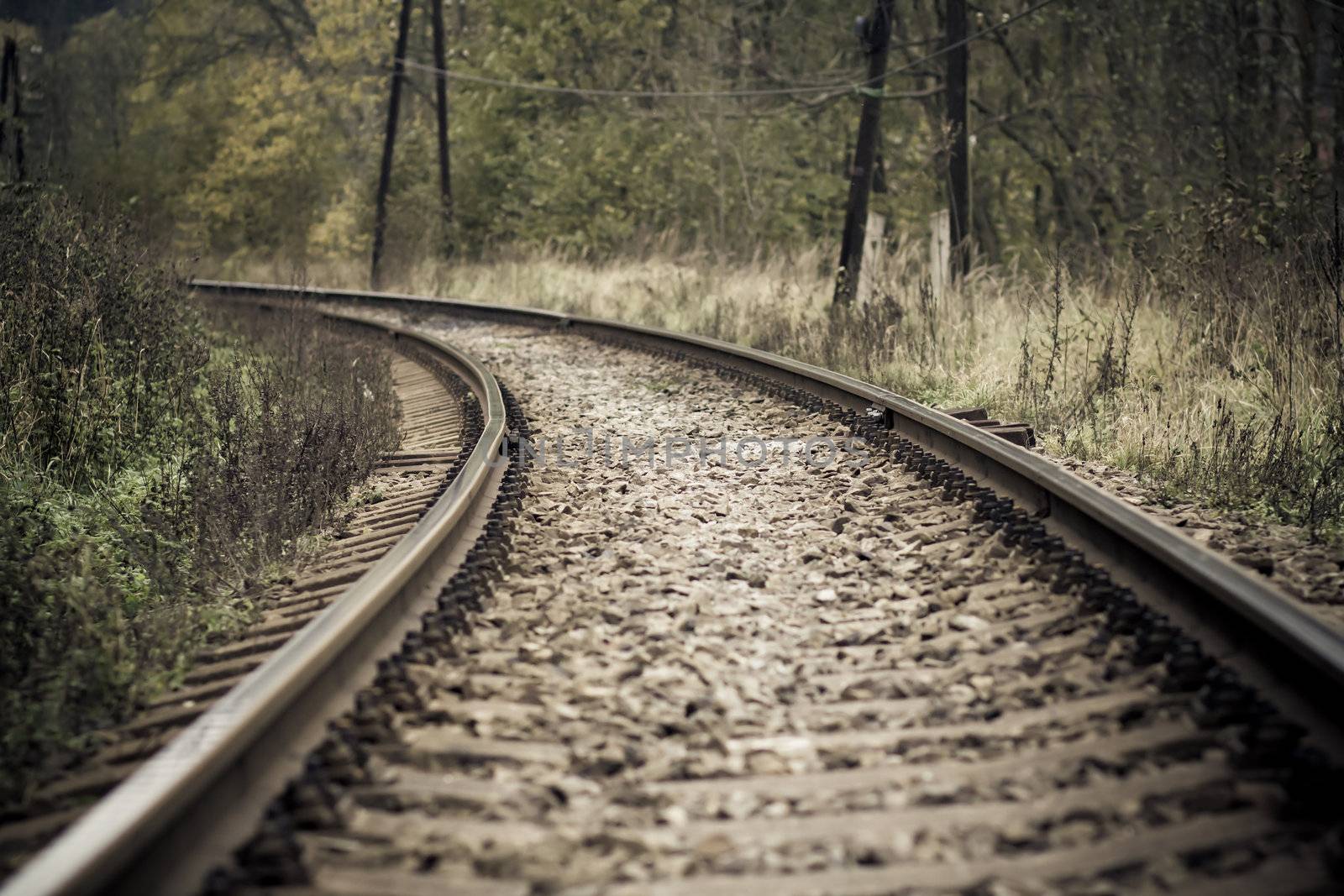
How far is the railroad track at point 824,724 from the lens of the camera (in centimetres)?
221

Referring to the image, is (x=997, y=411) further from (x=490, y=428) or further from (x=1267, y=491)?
(x=490, y=428)

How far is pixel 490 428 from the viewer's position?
A: 21.5 feet

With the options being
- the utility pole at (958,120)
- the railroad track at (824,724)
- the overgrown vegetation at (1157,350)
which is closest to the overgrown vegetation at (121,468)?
the railroad track at (824,724)

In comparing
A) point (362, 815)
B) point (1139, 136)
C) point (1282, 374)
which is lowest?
point (362, 815)

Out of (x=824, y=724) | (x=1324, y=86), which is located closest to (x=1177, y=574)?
(x=824, y=724)

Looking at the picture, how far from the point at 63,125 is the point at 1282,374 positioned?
41.9 meters

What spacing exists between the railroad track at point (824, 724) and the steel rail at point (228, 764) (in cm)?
1

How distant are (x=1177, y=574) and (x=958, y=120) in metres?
12.7

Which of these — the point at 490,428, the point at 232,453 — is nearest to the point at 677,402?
the point at 490,428

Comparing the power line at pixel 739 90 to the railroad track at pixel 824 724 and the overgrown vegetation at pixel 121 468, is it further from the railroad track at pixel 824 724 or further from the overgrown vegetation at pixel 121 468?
the railroad track at pixel 824 724

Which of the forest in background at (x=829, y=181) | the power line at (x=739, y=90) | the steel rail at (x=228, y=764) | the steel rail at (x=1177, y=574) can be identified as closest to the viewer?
the steel rail at (x=228, y=764)

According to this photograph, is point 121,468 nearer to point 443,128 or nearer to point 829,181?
point 443,128

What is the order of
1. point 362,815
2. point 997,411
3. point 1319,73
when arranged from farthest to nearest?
point 1319,73, point 997,411, point 362,815

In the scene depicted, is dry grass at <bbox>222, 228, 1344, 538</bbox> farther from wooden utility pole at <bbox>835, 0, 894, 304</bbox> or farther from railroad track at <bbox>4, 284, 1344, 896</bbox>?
railroad track at <bbox>4, 284, 1344, 896</bbox>
